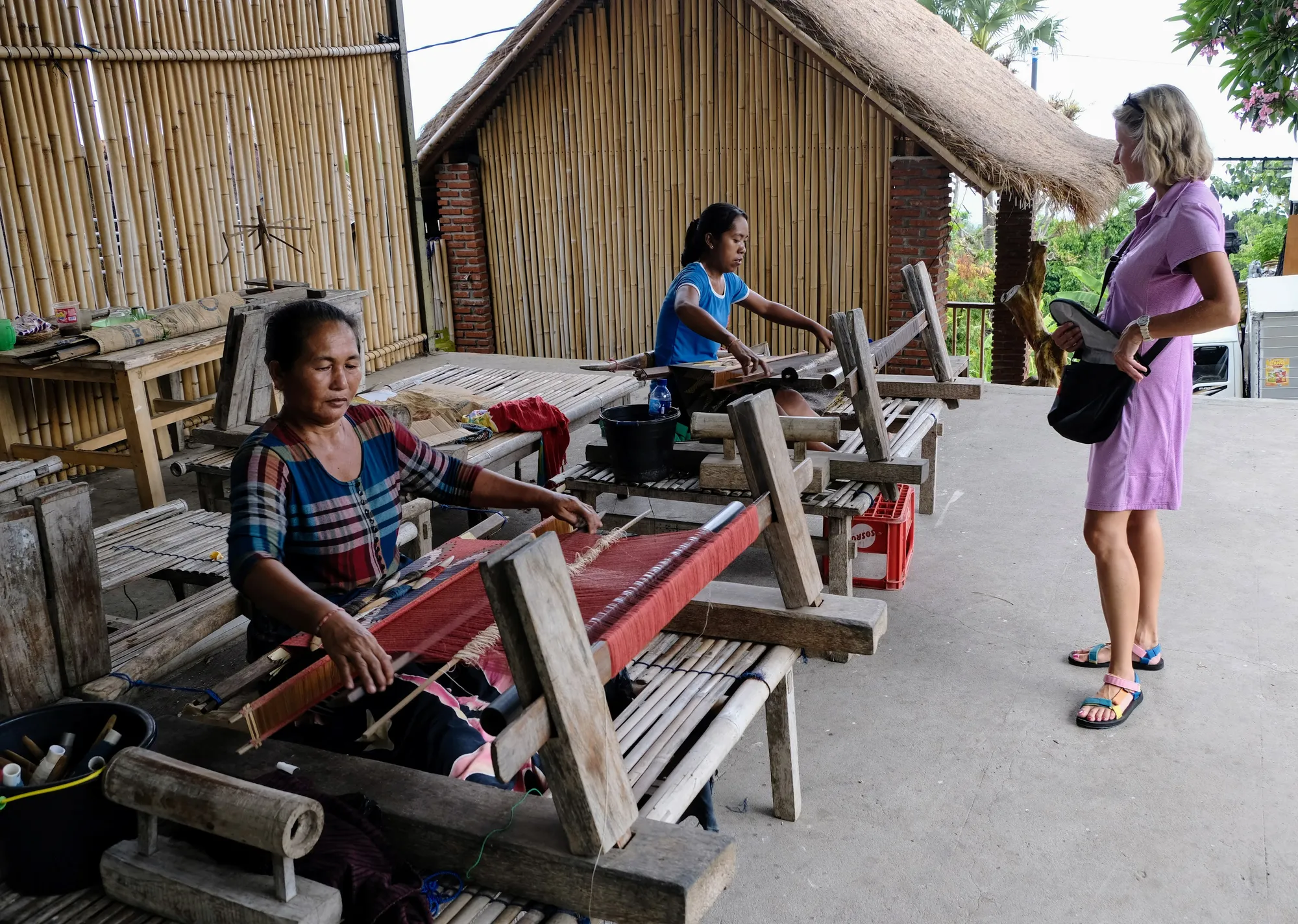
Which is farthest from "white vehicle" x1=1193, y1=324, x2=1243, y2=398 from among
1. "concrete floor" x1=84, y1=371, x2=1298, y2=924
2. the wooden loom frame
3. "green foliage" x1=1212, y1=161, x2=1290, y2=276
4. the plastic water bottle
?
"green foliage" x1=1212, y1=161, x2=1290, y2=276

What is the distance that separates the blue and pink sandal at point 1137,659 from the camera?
3217 millimetres

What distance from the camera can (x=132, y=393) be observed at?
15.4 feet

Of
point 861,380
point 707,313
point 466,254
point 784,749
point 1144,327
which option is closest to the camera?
point 784,749

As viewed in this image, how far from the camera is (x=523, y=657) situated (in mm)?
1442

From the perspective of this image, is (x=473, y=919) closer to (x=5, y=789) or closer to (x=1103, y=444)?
(x=5, y=789)

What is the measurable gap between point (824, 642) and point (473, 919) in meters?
1.08

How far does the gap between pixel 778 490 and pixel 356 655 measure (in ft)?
3.27

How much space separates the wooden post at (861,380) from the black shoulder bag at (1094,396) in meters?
0.80

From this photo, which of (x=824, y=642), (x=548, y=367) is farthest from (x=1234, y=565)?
(x=548, y=367)

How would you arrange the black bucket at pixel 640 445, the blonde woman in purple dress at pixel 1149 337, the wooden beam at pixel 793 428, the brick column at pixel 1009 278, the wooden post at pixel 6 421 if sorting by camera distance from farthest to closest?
the brick column at pixel 1009 278 → the wooden post at pixel 6 421 → the black bucket at pixel 640 445 → the wooden beam at pixel 793 428 → the blonde woman in purple dress at pixel 1149 337

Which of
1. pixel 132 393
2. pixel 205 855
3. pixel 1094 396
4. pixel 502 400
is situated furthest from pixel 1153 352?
pixel 132 393

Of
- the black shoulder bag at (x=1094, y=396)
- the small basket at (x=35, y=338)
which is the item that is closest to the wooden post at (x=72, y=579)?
the black shoulder bag at (x=1094, y=396)

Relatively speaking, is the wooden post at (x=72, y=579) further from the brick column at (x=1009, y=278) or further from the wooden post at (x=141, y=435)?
the brick column at (x=1009, y=278)

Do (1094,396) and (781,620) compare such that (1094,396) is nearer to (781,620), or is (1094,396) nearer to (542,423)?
(781,620)
